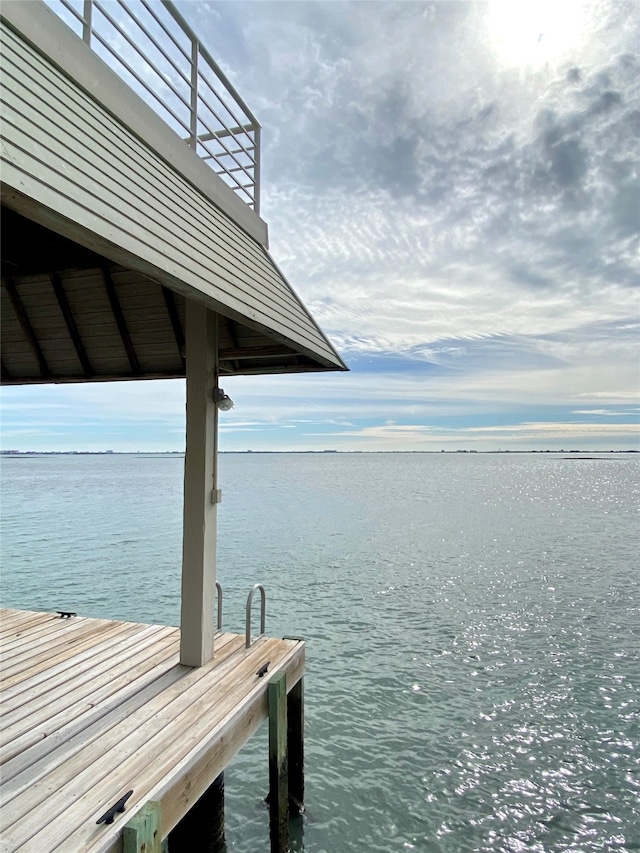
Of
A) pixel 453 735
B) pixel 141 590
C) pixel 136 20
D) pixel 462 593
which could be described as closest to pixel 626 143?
pixel 462 593

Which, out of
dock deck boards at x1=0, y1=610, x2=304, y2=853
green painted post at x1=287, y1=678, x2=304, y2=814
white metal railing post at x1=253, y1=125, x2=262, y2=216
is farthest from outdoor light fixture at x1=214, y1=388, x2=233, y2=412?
green painted post at x1=287, y1=678, x2=304, y2=814

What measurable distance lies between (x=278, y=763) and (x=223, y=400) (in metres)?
2.80

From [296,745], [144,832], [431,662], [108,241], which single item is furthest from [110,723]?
[431,662]

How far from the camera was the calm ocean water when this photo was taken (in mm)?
4258

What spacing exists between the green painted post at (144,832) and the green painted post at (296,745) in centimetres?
215

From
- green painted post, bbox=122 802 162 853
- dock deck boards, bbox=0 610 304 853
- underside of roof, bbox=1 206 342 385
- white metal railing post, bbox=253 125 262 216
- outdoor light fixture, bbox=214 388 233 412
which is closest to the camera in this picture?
green painted post, bbox=122 802 162 853

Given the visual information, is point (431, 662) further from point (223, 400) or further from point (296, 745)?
point (223, 400)

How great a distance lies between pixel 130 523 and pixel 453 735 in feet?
68.3

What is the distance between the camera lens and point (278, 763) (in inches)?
144

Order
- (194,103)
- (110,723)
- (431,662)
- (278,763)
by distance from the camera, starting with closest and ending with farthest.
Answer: (110,723)
(278,763)
(194,103)
(431,662)

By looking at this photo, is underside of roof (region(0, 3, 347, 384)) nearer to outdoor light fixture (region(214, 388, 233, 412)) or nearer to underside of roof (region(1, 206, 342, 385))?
underside of roof (region(1, 206, 342, 385))

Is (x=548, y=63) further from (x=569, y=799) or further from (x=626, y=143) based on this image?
(x=569, y=799)

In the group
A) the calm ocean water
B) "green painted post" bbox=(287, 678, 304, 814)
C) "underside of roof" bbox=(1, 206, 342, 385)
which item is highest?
"underside of roof" bbox=(1, 206, 342, 385)

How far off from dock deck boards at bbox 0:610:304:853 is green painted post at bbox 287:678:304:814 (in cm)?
24
